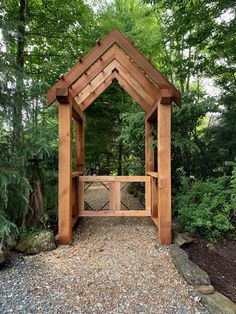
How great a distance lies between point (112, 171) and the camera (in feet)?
34.2

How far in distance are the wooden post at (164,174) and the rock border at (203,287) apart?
49cm

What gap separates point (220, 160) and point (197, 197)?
1664 mm

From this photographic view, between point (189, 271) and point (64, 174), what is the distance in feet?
7.13

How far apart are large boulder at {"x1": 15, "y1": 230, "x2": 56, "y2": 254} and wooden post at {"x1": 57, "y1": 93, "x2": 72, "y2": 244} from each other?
0.20 m

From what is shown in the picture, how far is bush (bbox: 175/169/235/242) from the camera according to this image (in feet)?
13.5

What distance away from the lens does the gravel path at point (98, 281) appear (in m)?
2.28

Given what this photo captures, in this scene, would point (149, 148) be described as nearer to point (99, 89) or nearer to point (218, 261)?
point (99, 89)

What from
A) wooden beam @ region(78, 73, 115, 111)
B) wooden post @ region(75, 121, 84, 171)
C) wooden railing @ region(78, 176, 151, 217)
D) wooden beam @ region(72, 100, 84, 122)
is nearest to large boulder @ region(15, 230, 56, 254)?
wooden railing @ region(78, 176, 151, 217)

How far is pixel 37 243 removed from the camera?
11.6 ft

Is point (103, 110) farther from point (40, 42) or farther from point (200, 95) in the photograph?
point (200, 95)

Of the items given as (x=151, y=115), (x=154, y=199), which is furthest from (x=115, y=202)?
(x=151, y=115)

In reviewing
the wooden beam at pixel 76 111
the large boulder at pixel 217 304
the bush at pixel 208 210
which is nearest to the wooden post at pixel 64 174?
the wooden beam at pixel 76 111

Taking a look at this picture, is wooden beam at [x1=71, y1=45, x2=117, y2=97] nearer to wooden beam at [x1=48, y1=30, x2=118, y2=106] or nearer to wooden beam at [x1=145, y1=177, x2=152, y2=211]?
wooden beam at [x1=48, y1=30, x2=118, y2=106]

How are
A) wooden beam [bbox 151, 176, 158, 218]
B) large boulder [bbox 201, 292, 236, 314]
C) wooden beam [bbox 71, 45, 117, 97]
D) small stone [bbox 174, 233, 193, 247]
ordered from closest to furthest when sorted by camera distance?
large boulder [bbox 201, 292, 236, 314] → small stone [bbox 174, 233, 193, 247] → wooden beam [bbox 71, 45, 117, 97] → wooden beam [bbox 151, 176, 158, 218]
